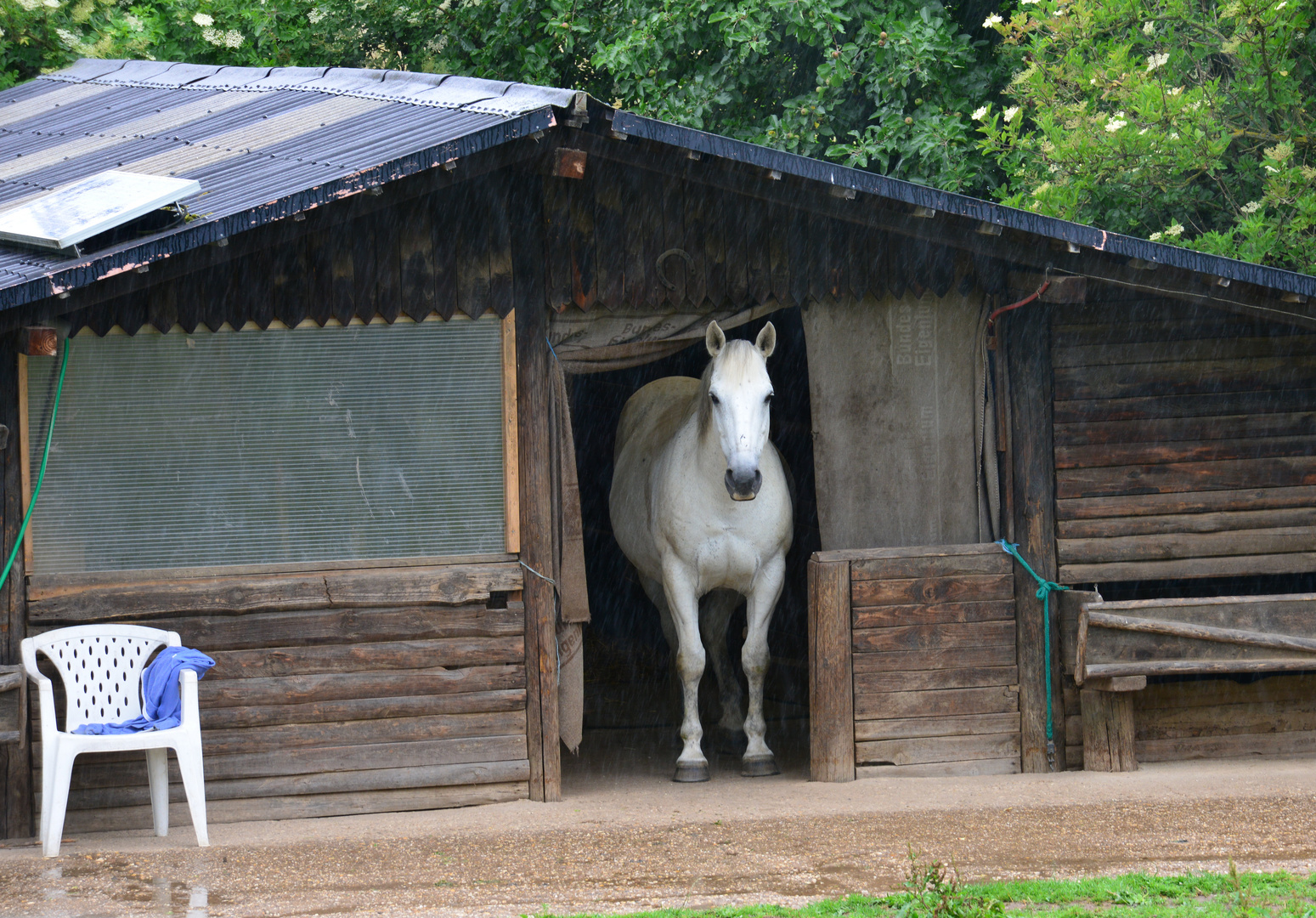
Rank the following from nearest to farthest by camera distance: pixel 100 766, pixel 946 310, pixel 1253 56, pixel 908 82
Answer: pixel 100 766 < pixel 946 310 < pixel 1253 56 < pixel 908 82

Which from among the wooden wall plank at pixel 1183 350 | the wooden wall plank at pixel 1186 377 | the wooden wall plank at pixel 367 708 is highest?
the wooden wall plank at pixel 1183 350

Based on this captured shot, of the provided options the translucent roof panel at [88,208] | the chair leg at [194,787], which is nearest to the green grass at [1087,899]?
the chair leg at [194,787]

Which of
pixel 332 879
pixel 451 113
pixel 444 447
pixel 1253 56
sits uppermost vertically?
pixel 1253 56

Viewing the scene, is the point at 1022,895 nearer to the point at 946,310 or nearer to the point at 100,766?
the point at 946,310

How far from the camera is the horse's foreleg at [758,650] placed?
21.7 feet

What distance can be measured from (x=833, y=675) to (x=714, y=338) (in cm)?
177

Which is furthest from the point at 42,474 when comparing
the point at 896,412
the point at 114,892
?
the point at 896,412

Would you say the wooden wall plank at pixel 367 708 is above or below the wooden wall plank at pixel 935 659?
below

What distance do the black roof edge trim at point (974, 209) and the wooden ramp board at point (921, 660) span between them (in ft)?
5.33

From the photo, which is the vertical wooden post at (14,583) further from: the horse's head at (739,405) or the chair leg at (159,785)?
the horse's head at (739,405)

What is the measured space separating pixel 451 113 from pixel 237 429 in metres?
1.78

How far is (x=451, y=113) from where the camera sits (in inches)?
232

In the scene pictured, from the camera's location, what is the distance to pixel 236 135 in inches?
248

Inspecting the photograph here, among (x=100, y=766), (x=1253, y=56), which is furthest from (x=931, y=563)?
(x=1253, y=56)
